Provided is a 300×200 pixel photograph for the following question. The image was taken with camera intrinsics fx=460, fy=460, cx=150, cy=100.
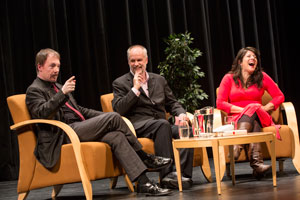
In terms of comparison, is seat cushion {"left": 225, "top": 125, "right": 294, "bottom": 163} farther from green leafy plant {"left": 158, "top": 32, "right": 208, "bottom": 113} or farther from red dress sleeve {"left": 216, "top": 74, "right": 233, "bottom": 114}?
green leafy plant {"left": 158, "top": 32, "right": 208, "bottom": 113}

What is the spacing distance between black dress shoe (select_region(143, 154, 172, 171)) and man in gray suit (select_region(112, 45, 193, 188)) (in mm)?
113

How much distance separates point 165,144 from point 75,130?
690 millimetres

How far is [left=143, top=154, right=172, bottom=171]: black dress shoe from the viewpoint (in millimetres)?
3338

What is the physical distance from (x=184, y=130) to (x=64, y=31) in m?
2.84

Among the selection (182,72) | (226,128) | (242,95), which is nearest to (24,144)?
(226,128)

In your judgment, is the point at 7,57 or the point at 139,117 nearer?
the point at 139,117

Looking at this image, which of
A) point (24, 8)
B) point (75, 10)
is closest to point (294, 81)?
point (75, 10)

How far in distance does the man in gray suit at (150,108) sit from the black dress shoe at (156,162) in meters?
0.11

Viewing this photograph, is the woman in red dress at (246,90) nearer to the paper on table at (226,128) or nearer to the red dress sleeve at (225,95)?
the red dress sleeve at (225,95)

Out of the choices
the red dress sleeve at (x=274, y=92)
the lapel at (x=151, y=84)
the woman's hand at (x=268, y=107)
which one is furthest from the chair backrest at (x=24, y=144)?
the red dress sleeve at (x=274, y=92)

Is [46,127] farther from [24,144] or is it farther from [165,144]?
[165,144]

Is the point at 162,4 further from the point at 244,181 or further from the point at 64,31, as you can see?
the point at 244,181

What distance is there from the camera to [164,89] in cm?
410

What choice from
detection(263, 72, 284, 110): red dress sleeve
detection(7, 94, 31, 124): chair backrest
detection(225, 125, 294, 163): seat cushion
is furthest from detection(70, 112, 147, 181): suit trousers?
detection(263, 72, 284, 110): red dress sleeve
